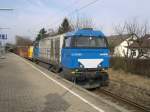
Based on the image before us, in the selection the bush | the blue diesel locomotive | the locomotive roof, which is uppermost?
the locomotive roof

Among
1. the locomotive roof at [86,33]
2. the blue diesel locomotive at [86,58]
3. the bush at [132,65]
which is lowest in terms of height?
the bush at [132,65]

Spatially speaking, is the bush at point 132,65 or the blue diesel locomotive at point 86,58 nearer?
the blue diesel locomotive at point 86,58

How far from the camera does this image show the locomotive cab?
1769 centimetres

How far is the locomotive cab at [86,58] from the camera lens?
1769cm

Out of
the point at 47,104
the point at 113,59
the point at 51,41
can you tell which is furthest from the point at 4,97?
the point at 113,59

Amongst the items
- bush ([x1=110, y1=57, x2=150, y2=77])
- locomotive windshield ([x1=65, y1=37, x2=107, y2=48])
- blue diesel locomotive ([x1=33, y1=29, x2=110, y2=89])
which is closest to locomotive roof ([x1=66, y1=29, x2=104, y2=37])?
blue diesel locomotive ([x1=33, y1=29, x2=110, y2=89])

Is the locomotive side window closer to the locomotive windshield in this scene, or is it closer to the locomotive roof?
the locomotive windshield

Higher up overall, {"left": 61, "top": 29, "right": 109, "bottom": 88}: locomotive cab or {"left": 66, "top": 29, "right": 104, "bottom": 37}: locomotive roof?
{"left": 66, "top": 29, "right": 104, "bottom": 37}: locomotive roof

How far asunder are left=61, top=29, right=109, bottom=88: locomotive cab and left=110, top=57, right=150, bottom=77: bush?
879 centimetres

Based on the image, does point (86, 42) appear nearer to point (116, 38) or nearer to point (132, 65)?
point (132, 65)

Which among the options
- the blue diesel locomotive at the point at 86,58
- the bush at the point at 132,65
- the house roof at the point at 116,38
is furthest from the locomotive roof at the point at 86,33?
the house roof at the point at 116,38

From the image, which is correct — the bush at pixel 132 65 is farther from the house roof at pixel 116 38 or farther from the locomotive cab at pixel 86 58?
the house roof at pixel 116 38

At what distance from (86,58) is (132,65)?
1244 centimetres

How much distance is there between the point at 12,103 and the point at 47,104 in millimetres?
1151
